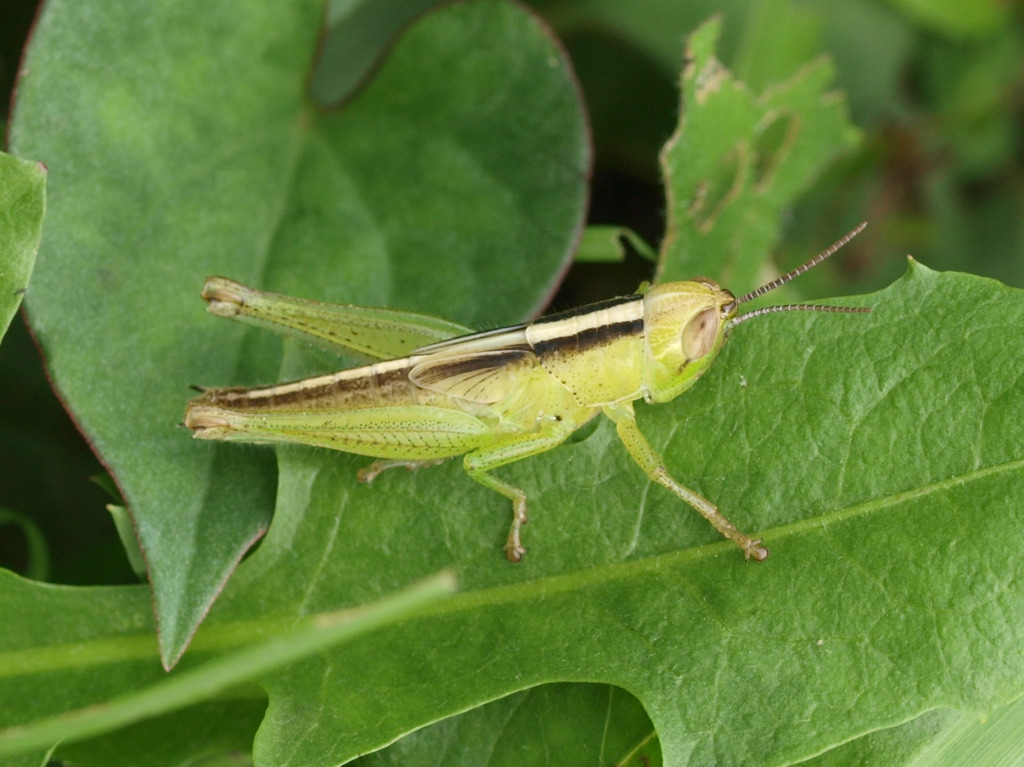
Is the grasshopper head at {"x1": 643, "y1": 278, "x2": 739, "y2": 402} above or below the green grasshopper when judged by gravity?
above

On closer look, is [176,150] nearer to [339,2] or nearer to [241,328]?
[241,328]

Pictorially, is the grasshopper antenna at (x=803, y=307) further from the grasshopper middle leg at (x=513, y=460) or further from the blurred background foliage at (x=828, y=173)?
the blurred background foliage at (x=828, y=173)

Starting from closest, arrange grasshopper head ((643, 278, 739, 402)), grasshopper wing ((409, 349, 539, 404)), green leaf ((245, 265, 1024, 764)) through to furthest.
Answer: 1. green leaf ((245, 265, 1024, 764))
2. grasshopper head ((643, 278, 739, 402))
3. grasshopper wing ((409, 349, 539, 404))

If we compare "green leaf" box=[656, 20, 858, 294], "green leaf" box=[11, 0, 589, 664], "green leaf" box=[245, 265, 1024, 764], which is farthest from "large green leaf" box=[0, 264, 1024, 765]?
"green leaf" box=[656, 20, 858, 294]

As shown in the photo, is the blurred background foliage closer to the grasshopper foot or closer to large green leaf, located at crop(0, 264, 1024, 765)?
large green leaf, located at crop(0, 264, 1024, 765)

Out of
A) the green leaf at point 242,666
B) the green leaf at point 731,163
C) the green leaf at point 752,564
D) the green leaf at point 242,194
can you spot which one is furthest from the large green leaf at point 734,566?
the green leaf at point 242,666

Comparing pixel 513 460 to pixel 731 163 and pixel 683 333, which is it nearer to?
pixel 683 333

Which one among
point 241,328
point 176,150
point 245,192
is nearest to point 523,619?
point 241,328
